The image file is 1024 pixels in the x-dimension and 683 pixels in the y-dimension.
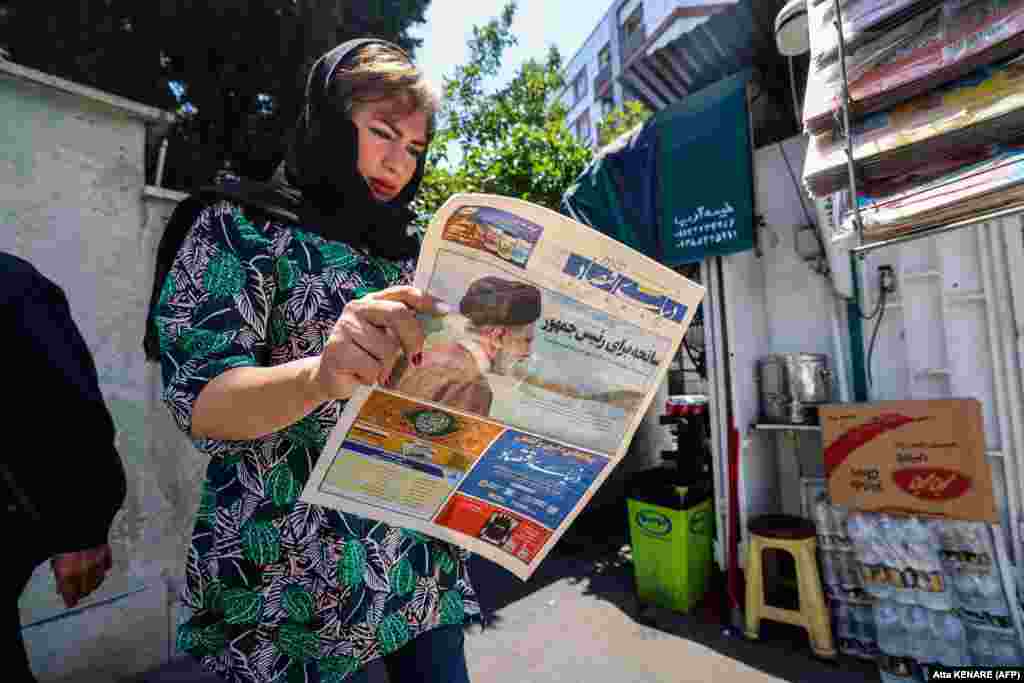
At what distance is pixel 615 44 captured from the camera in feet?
58.2

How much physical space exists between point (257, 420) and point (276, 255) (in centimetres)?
29

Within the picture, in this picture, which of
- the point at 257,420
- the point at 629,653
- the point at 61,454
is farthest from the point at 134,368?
the point at 629,653

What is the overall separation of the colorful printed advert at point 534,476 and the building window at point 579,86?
22135 millimetres

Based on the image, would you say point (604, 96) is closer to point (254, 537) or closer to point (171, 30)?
point (171, 30)

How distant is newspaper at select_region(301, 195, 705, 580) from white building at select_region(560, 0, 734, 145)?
40.6ft

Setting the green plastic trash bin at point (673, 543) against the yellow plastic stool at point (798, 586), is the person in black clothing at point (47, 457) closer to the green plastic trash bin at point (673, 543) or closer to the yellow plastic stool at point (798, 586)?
the green plastic trash bin at point (673, 543)

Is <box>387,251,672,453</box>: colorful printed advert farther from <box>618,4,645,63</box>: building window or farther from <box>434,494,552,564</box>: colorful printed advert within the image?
<box>618,4,645,63</box>: building window

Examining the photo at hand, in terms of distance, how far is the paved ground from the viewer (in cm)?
241

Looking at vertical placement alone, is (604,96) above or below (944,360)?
above

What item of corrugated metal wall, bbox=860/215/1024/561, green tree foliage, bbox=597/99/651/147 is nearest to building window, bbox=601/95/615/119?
green tree foliage, bbox=597/99/651/147

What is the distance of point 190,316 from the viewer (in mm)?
719

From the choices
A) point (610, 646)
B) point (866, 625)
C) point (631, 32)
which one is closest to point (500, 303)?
point (610, 646)

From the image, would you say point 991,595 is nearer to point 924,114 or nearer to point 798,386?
point 798,386

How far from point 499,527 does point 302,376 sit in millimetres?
449
